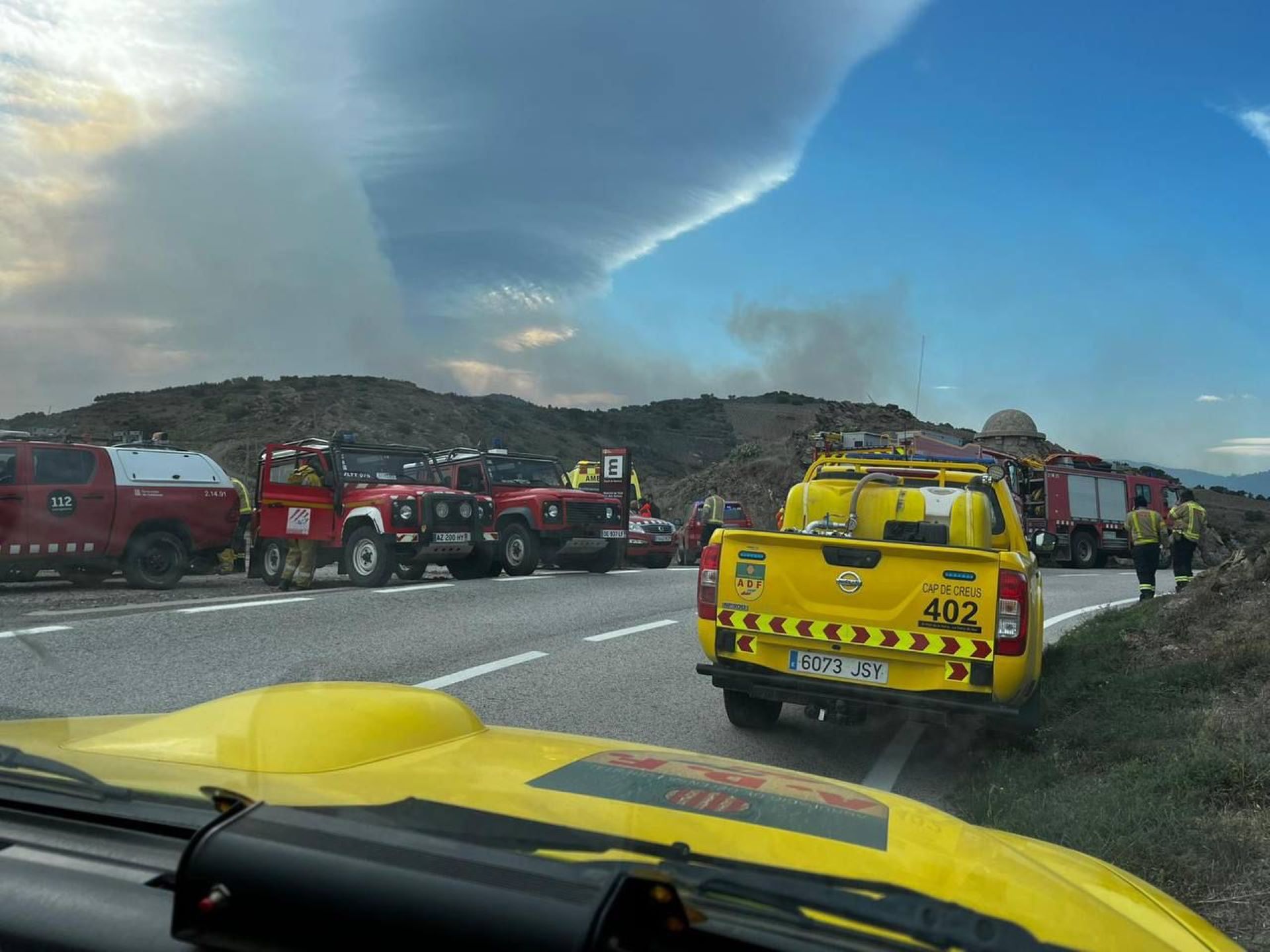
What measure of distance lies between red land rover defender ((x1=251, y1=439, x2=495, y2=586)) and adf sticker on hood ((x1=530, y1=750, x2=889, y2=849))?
39.8 feet

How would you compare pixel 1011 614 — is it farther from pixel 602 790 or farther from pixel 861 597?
pixel 602 790

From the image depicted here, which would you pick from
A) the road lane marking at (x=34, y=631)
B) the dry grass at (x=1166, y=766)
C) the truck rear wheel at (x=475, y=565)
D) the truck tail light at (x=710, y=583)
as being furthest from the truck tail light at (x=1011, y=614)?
the truck rear wheel at (x=475, y=565)

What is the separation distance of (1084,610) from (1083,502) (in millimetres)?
16095

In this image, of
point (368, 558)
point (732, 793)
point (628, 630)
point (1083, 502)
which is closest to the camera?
point (732, 793)

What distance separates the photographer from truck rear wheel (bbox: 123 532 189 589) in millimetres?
14180

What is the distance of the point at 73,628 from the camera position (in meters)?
9.55

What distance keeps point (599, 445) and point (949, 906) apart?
64692mm

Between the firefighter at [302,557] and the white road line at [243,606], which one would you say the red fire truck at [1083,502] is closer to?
the firefighter at [302,557]

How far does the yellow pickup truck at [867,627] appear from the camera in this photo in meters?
5.73

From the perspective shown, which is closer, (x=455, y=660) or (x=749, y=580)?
(x=749, y=580)

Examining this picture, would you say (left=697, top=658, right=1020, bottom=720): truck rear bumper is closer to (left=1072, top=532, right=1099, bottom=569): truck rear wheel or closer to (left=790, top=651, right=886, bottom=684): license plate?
(left=790, top=651, right=886, bottom=684): license plate

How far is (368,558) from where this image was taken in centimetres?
1433

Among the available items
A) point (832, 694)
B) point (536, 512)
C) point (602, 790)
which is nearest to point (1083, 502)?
point (536, 512)

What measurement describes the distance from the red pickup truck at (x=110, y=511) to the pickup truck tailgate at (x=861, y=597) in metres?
10.7
